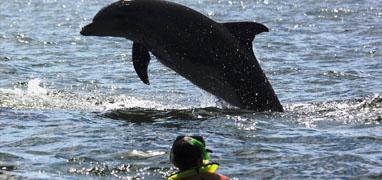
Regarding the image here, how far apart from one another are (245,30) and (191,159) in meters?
5.38

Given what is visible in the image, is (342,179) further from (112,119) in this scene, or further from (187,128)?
(112,119)

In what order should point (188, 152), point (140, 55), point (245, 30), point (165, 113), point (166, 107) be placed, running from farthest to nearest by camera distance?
point (166, 107)
point (165, 113)
point (140, 55)
point (245, 30)
point (188, 152)

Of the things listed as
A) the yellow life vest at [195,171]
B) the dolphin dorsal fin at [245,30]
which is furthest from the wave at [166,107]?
the yellow life vest at [195,171]

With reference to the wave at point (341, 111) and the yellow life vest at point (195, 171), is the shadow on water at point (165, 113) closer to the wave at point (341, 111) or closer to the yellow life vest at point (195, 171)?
the wave at point (341, 111)

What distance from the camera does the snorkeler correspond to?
6.26 m

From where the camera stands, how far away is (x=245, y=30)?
37.5 ft

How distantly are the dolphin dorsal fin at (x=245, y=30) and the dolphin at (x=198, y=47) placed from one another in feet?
0.05

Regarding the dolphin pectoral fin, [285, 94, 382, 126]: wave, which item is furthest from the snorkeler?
the dolphin pectoral fin

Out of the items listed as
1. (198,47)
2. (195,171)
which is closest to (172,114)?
(198,47)

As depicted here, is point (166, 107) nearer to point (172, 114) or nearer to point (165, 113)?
point (165, 113)

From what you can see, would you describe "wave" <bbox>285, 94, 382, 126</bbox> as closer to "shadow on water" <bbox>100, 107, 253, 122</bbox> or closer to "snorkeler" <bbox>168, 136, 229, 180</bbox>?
"shadow on water" <bbox>100, 107, 253, 122</bbox>

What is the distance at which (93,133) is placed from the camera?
10.5 m

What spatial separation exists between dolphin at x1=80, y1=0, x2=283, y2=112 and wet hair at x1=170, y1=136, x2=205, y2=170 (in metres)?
5.38

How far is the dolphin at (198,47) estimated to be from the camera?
11648 millimetres
